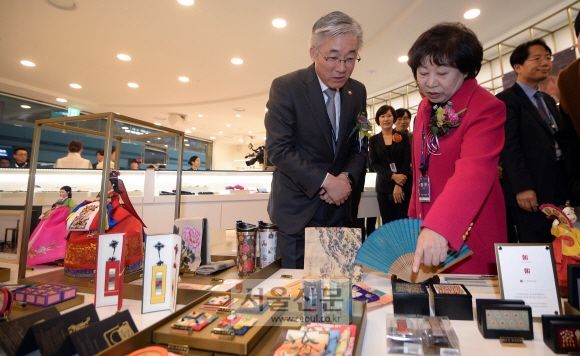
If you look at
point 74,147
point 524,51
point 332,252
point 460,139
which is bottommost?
point 332,252

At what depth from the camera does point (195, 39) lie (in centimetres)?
480

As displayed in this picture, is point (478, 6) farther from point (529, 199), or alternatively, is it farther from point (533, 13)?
point (529, 199)

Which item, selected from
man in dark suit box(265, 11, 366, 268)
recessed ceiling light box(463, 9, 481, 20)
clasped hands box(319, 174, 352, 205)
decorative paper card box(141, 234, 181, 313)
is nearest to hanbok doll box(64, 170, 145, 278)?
decorative paper card box(141, 234, 181, 313)

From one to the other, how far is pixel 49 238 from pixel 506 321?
5.16ft

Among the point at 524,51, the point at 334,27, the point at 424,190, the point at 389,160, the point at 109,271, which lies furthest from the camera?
the point at 389,160

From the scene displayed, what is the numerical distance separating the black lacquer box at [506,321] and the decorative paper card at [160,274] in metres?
0.73

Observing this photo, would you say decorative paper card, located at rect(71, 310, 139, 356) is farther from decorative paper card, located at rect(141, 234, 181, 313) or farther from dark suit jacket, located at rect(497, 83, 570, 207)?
dark suit jacket, located at rect(497, 83, 570, 207)

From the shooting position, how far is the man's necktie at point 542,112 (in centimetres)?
193

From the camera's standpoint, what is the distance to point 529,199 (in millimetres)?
1774

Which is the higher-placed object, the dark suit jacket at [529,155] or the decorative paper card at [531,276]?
the dark suit jacket at [529,155]

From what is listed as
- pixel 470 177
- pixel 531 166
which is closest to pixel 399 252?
pixel 470 177

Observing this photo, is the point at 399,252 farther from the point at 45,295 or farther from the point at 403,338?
the point at 45,295

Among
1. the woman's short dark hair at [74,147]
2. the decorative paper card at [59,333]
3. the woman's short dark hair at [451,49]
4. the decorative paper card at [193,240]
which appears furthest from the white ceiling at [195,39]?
the decorative paper card at [59,333]

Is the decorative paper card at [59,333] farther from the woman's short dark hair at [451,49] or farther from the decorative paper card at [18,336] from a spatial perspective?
the woman's short dark hair at [451,49]
